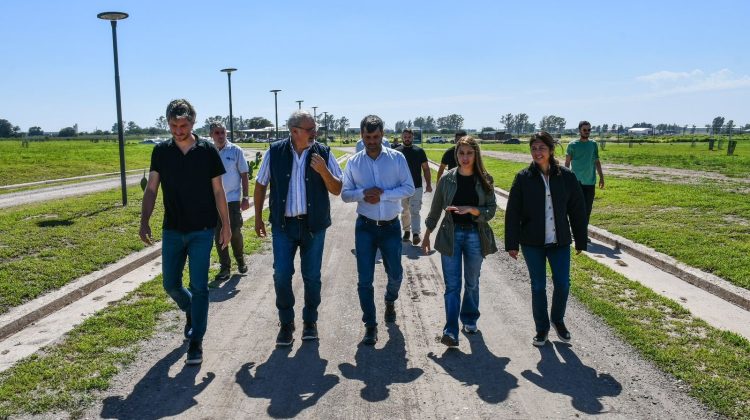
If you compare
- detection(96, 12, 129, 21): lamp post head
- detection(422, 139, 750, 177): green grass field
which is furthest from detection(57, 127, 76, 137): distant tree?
detection(96, 12, 129, 21): lamp post head

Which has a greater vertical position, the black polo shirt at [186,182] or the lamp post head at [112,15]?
the lamp post head at [112,15]

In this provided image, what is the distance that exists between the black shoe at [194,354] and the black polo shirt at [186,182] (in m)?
0.91

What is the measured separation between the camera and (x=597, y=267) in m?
7.69

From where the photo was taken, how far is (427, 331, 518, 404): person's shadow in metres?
4.10

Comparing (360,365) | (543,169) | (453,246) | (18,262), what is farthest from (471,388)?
(18,262)

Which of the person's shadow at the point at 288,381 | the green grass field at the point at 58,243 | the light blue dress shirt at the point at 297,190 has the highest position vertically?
the light blue dress shirt at the point at 297,190

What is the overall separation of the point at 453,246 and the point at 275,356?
1731mm

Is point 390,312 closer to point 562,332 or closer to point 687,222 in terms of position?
point 562,332

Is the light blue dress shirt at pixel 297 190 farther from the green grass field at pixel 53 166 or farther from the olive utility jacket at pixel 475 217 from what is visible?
the green grass field at pixel 53 166

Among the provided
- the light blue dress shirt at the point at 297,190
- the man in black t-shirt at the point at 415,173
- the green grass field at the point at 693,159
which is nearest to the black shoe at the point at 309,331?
the light blue dress shirt at the point at 297,190

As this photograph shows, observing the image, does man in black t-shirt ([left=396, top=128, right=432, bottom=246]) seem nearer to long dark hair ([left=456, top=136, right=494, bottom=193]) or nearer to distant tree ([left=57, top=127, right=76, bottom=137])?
long dark hair ([left=456, top=136, right=494, bottom=193])

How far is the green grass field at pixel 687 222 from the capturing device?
7.65 m

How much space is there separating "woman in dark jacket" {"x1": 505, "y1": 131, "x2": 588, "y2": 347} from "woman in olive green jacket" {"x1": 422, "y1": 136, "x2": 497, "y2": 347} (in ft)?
0.82

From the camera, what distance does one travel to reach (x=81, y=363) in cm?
455
